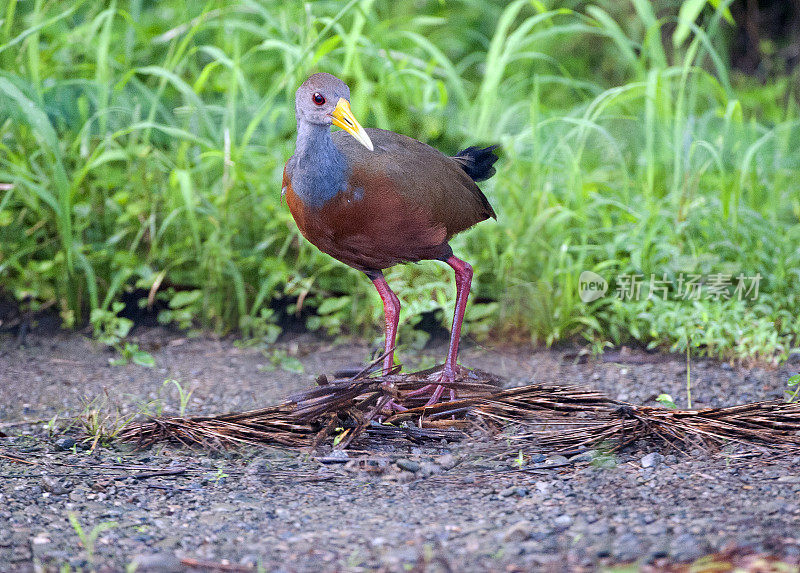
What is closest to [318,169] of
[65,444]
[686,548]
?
[65,444]

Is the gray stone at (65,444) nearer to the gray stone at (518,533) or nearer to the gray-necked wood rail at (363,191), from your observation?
the gray-necked wood rail at (363,191)

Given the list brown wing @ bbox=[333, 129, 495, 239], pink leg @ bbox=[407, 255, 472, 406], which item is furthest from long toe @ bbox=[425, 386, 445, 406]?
brown wing @ bbox=[333, 129, 495, 239]

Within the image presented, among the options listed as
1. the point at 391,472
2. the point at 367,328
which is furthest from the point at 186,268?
the point at 391,472

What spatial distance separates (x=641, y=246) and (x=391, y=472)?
6.38ft

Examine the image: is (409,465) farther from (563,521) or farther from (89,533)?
(89,533)

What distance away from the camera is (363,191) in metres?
2.74

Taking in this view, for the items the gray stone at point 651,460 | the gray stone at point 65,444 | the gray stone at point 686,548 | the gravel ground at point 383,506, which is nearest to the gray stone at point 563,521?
the gravel ground at point 383,506

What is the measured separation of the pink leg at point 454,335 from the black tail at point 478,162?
0.36 metres

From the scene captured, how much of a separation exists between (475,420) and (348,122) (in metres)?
1.04

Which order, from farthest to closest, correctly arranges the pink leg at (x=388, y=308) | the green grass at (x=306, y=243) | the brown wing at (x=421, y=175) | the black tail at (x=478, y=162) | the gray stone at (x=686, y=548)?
1. the green grass at (x=306, y=243)
2. the black tail at (x=478, y=162)
3. the pink leg at (x=388, y=308)
4. the brown wing at (x=421, y=175)
5. the gray stone at (x=686, y=548)

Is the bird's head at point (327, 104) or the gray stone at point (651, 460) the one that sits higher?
the bird's head at point (327, 104)

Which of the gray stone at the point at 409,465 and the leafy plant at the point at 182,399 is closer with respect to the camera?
the gray stone at the point at 409,465

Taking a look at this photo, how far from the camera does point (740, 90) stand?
7.13m

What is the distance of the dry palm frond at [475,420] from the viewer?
2.59 metres
